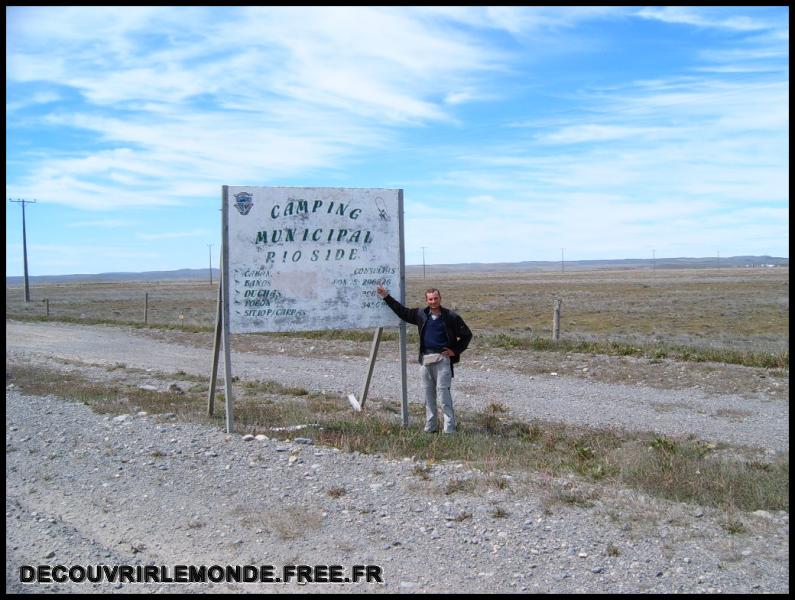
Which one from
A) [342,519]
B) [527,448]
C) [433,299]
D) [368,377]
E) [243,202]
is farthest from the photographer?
[368,377]

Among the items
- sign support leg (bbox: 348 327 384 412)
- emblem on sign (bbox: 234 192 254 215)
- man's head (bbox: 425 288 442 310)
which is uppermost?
emblem on sign (bbox: 234 192 254 215)

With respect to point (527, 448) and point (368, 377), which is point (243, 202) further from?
point (527, 448)

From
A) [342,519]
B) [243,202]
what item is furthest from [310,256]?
[342,519]

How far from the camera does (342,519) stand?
5.66m

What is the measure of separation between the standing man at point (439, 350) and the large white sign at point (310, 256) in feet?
2.71

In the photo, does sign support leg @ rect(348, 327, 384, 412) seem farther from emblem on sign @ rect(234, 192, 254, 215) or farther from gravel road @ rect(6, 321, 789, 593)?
emblem on sign @ rect(234, 192, 254, 215)

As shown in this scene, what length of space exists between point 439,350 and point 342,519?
129 inches

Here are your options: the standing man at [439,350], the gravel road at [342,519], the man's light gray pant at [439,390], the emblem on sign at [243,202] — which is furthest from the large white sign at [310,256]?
the gravel road at [342,519]

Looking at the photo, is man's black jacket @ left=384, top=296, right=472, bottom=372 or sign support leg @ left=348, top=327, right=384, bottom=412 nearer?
man's black jacket @ left=384, top=296, right=472, bottom=372

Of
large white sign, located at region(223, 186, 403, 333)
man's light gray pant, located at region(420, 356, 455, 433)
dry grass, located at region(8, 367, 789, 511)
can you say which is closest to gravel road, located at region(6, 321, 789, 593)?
dry grass, located at region(8, 367, 789, 511)

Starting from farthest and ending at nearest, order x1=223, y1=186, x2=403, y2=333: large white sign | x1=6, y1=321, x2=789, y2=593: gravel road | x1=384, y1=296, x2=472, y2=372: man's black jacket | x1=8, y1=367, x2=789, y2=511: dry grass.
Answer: x1=223, y1=186, x2=403, y2=333: large white sign → x1=384, y1=296, x2=472, y2=372: man's black jacket → x1=8, y1=367, x2=789, y2=511: dry grass → x1=6, y1=321, x2=789, y2=593: gravel road

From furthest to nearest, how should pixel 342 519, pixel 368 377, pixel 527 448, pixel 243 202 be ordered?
pixel 368 377
pixel 243 202
pixel 527 448
pixel 342 519

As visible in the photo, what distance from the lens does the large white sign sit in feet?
28.7

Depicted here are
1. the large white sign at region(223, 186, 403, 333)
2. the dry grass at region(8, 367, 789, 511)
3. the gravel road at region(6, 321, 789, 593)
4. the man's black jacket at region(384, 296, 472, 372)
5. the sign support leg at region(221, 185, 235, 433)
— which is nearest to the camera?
the gravel road at region(6, 321, 789, 593)
